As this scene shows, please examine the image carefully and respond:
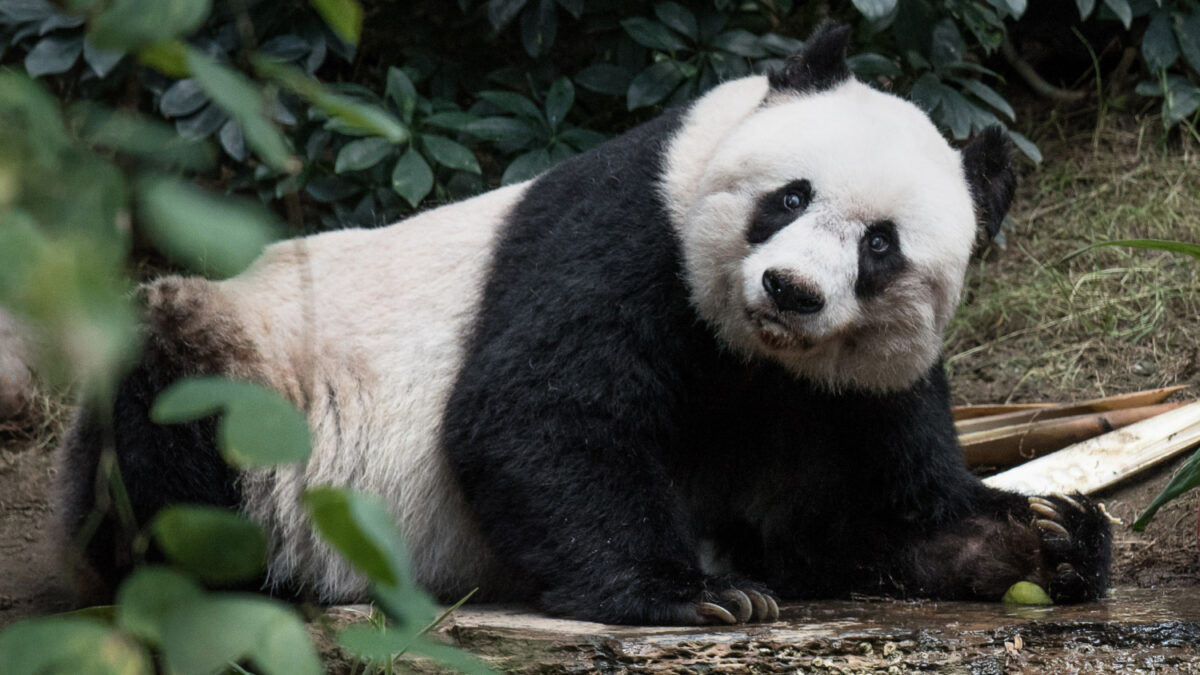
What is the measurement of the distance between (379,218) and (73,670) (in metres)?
4.90

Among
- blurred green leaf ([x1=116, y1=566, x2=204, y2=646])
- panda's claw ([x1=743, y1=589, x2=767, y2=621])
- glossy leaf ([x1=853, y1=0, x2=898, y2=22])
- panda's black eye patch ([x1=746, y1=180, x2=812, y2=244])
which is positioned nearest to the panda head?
panda's black eye patch ([x1=746, y1=180, x2=812, y2=244])

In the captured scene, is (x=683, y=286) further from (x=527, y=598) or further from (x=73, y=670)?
(x=73, y=670)

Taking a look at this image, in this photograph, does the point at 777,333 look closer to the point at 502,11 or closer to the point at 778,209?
the point at 778,209

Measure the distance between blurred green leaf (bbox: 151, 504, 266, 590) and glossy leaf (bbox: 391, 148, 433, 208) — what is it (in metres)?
4.33

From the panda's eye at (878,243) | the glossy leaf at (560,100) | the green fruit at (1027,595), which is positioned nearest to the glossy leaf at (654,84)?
the glossy leaf at (560,100)

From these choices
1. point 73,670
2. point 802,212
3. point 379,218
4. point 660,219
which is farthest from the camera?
point 379,218

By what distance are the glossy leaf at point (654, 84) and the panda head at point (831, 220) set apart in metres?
1.81

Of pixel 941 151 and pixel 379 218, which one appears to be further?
pixel 379 218

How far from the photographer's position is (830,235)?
3.25 meters

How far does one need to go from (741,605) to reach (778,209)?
3.43ft

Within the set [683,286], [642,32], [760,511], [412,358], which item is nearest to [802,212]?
[683,286]

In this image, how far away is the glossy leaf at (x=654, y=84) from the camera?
5512mm

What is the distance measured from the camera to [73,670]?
975 millimetres

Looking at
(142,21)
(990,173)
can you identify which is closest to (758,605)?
(990,173)
